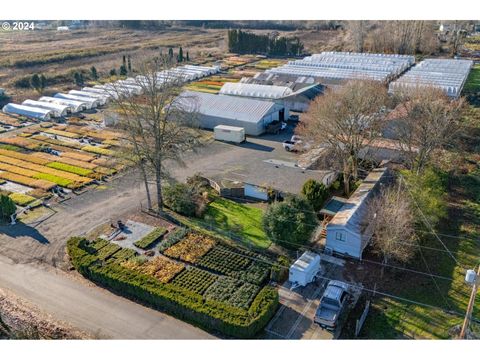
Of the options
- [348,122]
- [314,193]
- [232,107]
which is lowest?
[314,193]

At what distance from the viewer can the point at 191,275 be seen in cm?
2742

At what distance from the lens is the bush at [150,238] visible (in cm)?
3059

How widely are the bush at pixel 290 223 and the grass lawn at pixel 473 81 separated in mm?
52708

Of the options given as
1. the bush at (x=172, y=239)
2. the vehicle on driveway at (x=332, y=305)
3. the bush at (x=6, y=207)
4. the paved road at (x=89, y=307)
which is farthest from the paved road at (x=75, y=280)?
the vehicle on driveway at (x=332, y=305)

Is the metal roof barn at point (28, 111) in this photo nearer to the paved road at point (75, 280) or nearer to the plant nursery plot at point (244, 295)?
the paved road at point (75, 280)

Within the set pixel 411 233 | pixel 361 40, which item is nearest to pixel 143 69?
pixel 411 233

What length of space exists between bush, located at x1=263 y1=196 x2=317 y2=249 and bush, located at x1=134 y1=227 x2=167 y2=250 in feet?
26.3

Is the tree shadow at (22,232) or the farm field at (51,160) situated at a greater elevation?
the farm field at (51,160)

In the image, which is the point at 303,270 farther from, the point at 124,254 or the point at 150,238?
the point at 124,254

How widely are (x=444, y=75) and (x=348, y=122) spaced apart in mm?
42970

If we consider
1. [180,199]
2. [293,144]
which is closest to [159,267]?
[180,199]

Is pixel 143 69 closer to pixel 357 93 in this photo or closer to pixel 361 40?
pixel 357 93

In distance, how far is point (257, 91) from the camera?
63.2 meters

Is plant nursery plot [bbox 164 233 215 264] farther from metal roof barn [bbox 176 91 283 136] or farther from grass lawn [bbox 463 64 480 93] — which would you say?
grass lawn [bbox 463 64 480 93]
